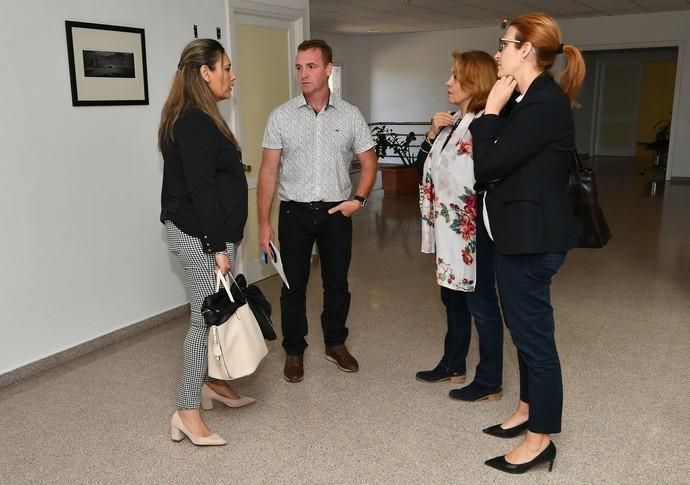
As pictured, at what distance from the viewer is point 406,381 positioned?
10.6 ft

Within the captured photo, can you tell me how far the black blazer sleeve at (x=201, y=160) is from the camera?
232 cm

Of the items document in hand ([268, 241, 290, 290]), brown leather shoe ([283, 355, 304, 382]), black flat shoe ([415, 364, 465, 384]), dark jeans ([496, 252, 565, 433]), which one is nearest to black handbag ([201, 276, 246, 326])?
document in hand ([268, 241, 290, 290])

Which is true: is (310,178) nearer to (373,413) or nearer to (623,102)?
(373,413)

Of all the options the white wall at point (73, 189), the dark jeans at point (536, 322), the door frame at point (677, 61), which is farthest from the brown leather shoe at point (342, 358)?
the door frame at point (677, 61)

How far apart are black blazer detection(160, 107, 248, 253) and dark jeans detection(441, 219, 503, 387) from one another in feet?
3.46

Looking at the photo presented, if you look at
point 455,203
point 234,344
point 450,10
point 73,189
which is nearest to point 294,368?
point 234,344

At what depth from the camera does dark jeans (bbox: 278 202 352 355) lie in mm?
3166

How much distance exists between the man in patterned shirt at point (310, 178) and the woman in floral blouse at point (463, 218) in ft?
1.42

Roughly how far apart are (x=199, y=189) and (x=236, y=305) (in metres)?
0.47

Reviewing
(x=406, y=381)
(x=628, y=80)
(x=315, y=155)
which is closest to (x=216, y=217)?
(x=315, y=155)

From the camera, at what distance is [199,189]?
92.5 inches

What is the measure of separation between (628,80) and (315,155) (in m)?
14.6

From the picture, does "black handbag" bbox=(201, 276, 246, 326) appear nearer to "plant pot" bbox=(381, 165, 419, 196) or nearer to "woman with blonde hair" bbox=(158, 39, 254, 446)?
"woman with blonde hair" bbox=(158, 39, 254, 446)

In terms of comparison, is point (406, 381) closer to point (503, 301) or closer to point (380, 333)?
point (380, 333)
